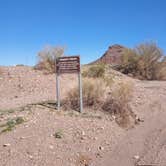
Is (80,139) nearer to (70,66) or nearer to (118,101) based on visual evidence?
(70,66)

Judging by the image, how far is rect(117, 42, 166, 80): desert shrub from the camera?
29953 millimetres

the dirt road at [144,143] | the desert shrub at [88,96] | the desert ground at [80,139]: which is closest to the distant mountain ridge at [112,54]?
the dirt road at [144,143]

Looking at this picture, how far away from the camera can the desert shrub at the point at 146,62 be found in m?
30.0

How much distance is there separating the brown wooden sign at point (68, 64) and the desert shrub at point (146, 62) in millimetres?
19580

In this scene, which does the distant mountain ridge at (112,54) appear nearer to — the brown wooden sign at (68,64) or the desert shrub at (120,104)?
the desert shrub at (120,104)

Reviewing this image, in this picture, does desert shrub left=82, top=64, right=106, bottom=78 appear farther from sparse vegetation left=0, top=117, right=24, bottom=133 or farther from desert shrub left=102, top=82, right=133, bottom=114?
sparse vegetation left=0, top=117, right=24, bottom=133

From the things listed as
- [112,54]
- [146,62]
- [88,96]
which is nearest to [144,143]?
[88,96]

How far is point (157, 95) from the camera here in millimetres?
15211

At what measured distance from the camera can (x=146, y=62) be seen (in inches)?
1189

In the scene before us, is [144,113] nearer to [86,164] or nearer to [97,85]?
[97,85]

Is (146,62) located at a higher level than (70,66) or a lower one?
higher

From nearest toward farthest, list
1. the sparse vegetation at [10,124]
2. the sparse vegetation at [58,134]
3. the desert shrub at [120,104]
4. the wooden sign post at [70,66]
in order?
1. the sparse vegetation at [58,134]
2. the sparse vegetation at [10,124]
3. the wooden sign post at [70,66]
4. the desert shrub at [120,104]

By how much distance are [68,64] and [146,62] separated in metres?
20.6

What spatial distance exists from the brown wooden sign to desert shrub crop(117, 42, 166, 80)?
19.6 metres
